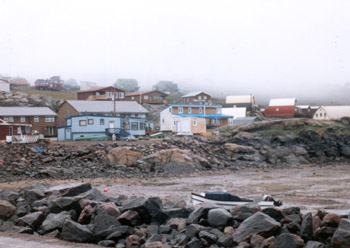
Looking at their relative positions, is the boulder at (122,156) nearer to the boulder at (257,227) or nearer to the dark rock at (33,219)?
the dark rock at (33,219)

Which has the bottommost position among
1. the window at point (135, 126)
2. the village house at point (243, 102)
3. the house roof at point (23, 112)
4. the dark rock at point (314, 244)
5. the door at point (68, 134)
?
the dark rock at point (314, 244)

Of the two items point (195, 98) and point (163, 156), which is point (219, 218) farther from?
point (195, 98)

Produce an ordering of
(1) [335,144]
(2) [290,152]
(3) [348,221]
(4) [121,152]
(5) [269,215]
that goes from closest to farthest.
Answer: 1. (3) [348,221]
2. (5) [269,215]
3. (4) [121,152]
4. (2) [290,152]
5. (1) [335,144]

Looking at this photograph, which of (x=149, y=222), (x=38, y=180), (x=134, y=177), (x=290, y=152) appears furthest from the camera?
(x=290, y=152)

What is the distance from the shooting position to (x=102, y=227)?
15250mm

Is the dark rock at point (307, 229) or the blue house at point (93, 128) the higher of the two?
the blue house at point (93, 128)

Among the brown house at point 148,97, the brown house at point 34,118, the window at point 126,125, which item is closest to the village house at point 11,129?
the brown house at point 34,118

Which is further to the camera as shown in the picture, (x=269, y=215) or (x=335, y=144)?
(x=335, y=144)

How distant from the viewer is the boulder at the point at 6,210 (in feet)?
58.9

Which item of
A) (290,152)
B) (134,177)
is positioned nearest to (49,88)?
(290,152)

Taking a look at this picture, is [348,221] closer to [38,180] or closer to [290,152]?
[38,180]

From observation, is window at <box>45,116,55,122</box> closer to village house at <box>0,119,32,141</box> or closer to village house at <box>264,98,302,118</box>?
village house at <box>0,119,32,141</box>

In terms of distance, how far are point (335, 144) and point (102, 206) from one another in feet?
163

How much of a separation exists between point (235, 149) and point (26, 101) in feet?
186
